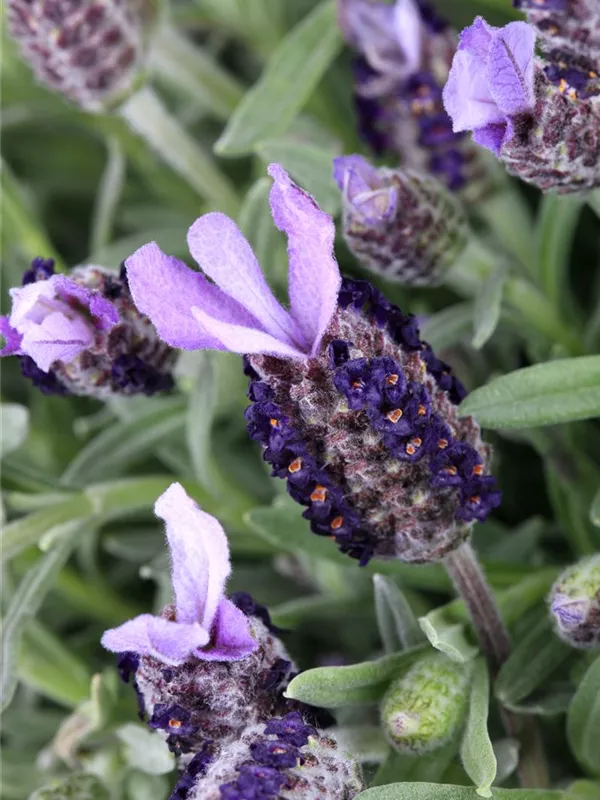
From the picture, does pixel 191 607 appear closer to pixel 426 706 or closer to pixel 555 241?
pixel 426 706

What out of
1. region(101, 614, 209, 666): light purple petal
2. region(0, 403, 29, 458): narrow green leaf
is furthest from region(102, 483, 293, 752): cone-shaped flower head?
region(0, 403, 29, 458): narrow green leaf

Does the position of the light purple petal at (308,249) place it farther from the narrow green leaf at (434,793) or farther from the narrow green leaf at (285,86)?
the narrow green leaf at (285,86)

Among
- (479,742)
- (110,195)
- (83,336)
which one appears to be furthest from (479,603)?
(110,195)

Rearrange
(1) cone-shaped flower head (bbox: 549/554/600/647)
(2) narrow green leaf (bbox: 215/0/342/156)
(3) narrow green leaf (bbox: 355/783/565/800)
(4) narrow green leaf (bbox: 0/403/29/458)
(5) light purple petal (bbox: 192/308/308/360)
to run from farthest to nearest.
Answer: (2) narrow green leaf (bbox: 215/0/342/156) → (4) narrow green leaf (bbox: 0/403/29/458) → (1) cone-shaped flower head (bbox: 549/554/600/647) → (3) narrow green leaf (bbox: 355/783/565/800) → (5) light purple petal (bbox: 192/308/308/360)

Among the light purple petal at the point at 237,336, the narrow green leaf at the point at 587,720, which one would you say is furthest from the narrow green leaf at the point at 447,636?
the light purple petal at the point at 237,336

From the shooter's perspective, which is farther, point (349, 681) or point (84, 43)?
point (84, 43)

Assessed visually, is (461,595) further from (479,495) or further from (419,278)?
(419,278)

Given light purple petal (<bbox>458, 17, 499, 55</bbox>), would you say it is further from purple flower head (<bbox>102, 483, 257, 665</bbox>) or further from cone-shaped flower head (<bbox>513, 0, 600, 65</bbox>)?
purple flower head (<bbox>102, 483, 257, 665</bbox>)
